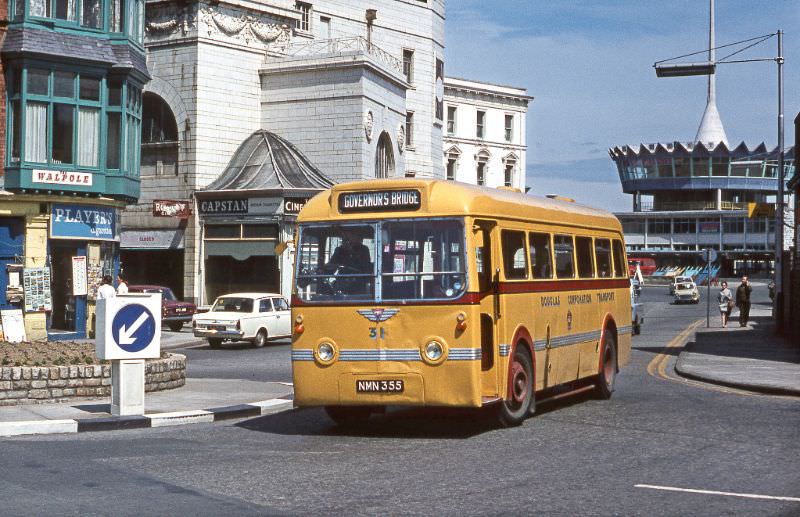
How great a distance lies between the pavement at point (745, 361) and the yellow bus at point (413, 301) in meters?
6.74

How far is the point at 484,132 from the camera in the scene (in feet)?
299

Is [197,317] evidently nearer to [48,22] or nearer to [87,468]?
[48,22]

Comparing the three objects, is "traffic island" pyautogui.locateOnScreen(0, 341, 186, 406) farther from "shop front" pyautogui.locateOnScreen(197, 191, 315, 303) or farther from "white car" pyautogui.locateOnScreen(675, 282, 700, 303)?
"white car" pyautogui.locateOnScreen(675, 282, 700, 303)

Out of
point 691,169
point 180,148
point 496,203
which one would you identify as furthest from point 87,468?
point 691,169

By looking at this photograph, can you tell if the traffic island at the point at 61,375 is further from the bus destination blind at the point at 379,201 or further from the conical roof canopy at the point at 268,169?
the conical roof canopy at the point at 268,169

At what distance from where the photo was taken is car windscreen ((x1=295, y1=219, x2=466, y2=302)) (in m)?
12.6

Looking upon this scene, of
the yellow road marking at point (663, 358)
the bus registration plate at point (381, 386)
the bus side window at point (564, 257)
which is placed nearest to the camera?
the bus registration plate at point (381, 386)

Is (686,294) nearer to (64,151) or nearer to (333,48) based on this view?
(333,48)

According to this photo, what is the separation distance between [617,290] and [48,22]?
19563 mm

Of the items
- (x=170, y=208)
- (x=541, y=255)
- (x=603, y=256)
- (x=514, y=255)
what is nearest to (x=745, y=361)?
(x=603, y=256)

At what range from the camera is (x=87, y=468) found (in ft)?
33.9

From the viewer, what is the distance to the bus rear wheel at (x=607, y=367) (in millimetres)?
16906

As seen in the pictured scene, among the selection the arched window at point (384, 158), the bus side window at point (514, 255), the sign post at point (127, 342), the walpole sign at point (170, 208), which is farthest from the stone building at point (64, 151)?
the bus side window at point (514, 255)

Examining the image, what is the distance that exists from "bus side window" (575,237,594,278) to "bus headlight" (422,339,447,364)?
4.24 m
